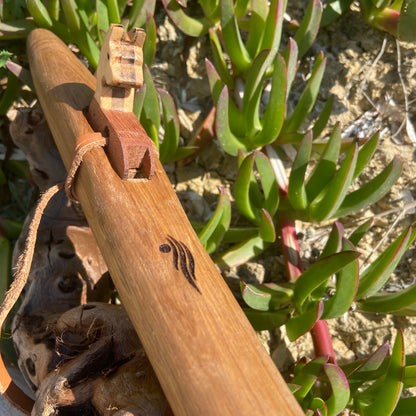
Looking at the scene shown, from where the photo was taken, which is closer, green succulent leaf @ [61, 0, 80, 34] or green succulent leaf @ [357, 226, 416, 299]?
green succulent leaf @ [357, 226, 416, 299]

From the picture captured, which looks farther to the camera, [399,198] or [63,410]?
[399,198]

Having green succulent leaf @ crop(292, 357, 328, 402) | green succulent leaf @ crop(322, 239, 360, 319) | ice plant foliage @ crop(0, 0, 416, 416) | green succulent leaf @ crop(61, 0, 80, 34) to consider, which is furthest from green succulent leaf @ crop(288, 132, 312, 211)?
green succulent leaf @ crop(61, 0, 80, 34)

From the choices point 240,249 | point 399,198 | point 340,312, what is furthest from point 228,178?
point 340,312

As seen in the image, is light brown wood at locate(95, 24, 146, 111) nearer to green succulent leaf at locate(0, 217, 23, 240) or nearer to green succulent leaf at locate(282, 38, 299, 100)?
green succulent leaf at locate(282, 38, 299, 100)

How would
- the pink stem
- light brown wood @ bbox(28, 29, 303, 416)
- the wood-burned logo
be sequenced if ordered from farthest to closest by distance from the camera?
the pink stem
the wood-burned logo
light brown wood @ bbox(28, 29, 303, 416)

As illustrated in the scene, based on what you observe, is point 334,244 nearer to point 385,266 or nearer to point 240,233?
point 385,266

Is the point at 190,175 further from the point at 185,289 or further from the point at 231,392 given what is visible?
the point at 231,392

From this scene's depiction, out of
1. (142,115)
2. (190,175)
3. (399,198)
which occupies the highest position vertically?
(142,115)

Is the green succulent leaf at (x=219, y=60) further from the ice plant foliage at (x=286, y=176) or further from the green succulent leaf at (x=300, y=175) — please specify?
the green succulent leaf at (x=300, y=175)

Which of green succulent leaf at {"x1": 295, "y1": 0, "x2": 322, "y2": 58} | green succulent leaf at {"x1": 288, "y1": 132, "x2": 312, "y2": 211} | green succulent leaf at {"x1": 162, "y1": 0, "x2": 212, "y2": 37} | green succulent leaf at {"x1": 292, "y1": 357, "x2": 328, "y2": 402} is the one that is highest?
green succulent leaf at {"x1": 295, "y1": 0, "x2": 322, "y2": 58}
